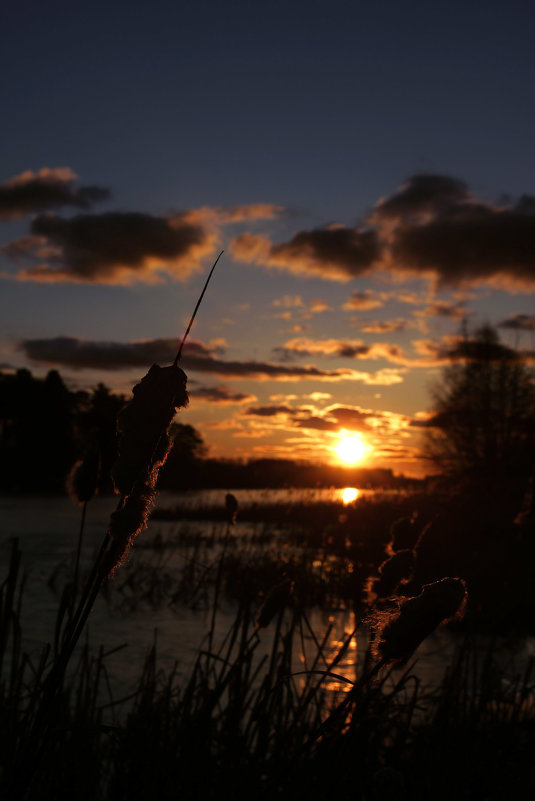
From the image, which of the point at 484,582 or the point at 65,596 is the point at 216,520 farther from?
the point at 65,596

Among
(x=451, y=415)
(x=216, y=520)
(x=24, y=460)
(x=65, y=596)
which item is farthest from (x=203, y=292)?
(x=24, y=460)

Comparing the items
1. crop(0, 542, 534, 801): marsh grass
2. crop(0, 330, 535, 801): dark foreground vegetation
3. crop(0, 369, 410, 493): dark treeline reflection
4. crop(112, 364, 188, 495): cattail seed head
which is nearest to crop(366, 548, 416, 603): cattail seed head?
crop(0, 330, 535, 801): dark foreground vegetation

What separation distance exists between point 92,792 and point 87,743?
25 cm

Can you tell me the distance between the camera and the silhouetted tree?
29.5 meters

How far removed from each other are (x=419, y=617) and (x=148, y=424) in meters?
0.37

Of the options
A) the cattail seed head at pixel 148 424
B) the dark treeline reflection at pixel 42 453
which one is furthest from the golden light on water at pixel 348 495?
the dark treeline reflection at pixel 42 453

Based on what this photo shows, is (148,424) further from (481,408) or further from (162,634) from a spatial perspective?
(481,408)

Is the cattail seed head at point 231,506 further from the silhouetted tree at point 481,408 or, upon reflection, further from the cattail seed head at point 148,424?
the silhouetted tree at point 481,408

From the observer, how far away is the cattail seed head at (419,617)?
2.35 ft

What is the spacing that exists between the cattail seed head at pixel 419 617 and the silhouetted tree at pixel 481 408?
28.6 meters

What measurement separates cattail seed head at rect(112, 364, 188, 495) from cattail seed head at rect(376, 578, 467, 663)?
1.08ft

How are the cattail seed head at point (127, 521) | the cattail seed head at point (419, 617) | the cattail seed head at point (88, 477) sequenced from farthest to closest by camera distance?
the cattail seed head at point (88, 477), the cattail seed head at point (419, 617), the cattail seed head at point (127, 521)

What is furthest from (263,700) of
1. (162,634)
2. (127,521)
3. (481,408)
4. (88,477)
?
(481,408)

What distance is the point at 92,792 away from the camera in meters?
2.19
